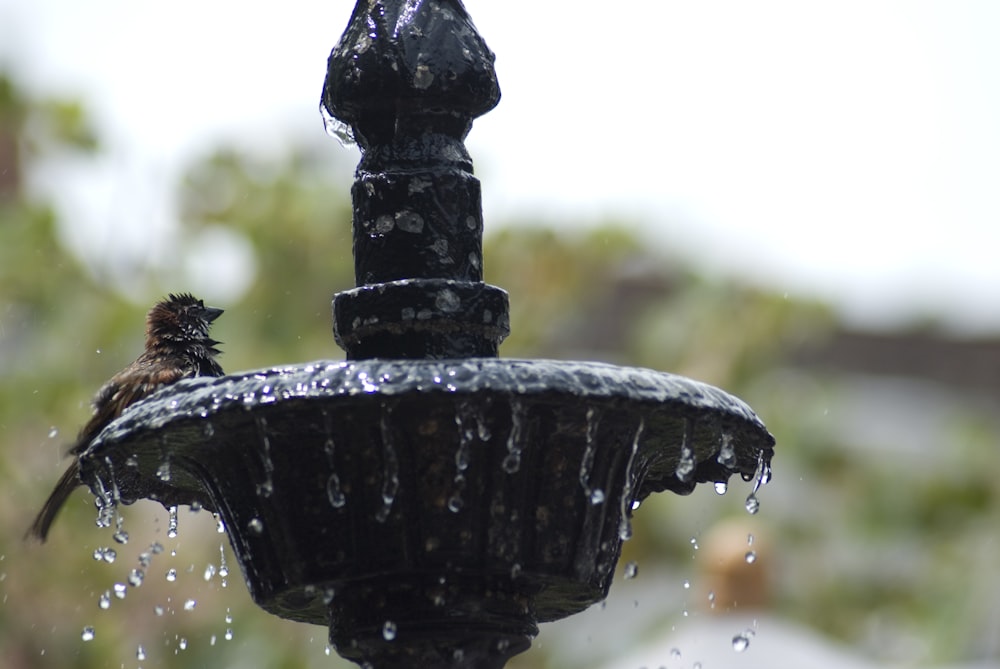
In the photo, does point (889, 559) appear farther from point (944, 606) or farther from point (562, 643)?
point (562, 643)

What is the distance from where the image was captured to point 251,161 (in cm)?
1313

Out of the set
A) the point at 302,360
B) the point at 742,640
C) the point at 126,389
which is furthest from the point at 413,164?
the point at 302,360

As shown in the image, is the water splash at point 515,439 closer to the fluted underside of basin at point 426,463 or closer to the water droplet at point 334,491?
the fluted underside of basin at point 426,463

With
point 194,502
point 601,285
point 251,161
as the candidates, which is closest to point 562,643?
point 601,285

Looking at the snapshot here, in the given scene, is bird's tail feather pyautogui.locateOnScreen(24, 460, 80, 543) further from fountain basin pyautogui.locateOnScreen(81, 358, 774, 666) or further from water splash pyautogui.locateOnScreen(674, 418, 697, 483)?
water splash pyautogui.locateOnScreen(674, 418, 697, 483)

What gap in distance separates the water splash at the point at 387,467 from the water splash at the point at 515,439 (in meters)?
0.19

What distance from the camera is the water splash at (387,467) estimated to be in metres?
2.82

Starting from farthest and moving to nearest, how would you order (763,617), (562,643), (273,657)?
1. (562,643)
2. (273,657)
3. (763,617)

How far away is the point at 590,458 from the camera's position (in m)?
2.97

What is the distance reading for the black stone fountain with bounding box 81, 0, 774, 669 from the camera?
281 cm

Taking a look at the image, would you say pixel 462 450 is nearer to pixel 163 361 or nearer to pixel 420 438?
pixel 420 438

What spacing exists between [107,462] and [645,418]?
97cm

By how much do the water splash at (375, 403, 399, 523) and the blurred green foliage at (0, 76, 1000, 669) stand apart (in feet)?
23.7

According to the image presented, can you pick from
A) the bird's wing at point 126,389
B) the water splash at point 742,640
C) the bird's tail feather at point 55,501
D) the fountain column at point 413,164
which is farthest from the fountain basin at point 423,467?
the bird's tail feather at point 55,501
